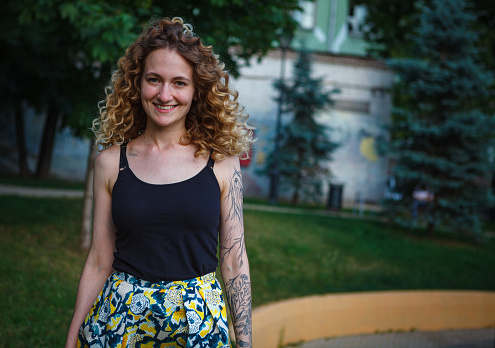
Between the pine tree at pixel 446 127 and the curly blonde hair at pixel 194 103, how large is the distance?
1121 centimetres

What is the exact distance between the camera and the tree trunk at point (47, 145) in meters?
17.6

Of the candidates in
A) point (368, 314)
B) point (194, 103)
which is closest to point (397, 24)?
point (368, 314)

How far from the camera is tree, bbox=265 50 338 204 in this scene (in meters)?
18.5

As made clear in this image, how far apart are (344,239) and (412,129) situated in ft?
11.8

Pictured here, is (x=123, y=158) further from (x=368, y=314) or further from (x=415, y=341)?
(x=415, y=341)

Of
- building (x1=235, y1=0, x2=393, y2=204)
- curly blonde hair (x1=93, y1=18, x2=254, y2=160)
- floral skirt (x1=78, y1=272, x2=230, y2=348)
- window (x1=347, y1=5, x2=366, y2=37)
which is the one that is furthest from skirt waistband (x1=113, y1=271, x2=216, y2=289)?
window (x1=347, y1=5, x2=366, y2=37)

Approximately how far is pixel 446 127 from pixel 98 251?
38.4 ft

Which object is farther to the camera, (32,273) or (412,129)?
(412,129)

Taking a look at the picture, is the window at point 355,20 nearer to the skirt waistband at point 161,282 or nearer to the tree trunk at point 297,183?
the tree trunk at point 297,183

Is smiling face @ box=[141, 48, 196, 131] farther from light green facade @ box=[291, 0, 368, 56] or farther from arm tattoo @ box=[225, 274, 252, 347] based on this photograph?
light green facade @ box=[291, 0, 368, 56]

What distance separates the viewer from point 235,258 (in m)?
2.34

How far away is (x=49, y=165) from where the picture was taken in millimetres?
18562

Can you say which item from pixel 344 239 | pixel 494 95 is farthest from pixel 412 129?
pixel 494 95

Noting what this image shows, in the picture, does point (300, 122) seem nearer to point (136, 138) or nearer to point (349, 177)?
point (349, 177)
